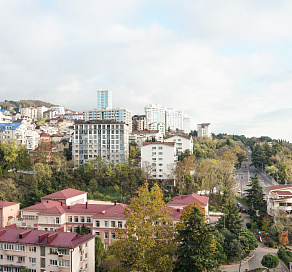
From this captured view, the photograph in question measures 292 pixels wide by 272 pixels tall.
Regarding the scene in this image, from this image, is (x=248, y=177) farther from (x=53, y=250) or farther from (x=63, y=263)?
(x=53, y=250)

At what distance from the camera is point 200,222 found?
14211 mm

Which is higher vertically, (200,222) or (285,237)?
(200,222)

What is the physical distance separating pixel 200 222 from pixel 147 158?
3066 cm

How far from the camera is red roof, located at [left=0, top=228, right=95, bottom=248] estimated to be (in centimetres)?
1794

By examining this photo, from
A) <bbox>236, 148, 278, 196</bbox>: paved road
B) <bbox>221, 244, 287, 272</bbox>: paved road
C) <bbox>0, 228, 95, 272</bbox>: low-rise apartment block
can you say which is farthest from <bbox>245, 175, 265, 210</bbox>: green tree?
<bbox>0, 228, 95, 272</bbox>: low-rise apartment block

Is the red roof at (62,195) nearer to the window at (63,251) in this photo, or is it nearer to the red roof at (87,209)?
the red roof at (87,209)

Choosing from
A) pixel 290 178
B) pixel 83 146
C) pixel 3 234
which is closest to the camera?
pixel 3 234

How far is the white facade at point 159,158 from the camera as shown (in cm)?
4375

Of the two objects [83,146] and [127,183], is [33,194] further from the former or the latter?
[83,146]

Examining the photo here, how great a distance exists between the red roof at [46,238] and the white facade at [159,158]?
82.7ft

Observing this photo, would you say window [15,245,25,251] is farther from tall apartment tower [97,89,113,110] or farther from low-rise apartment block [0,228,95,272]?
tall apartment tower [97,89,113,110]

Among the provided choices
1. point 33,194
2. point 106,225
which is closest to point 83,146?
point 33,194

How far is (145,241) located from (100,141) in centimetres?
A: 3702

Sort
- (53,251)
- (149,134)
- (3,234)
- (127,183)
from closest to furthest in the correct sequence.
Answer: (53,251) < (3,234) < (127,183) < (149,134)
